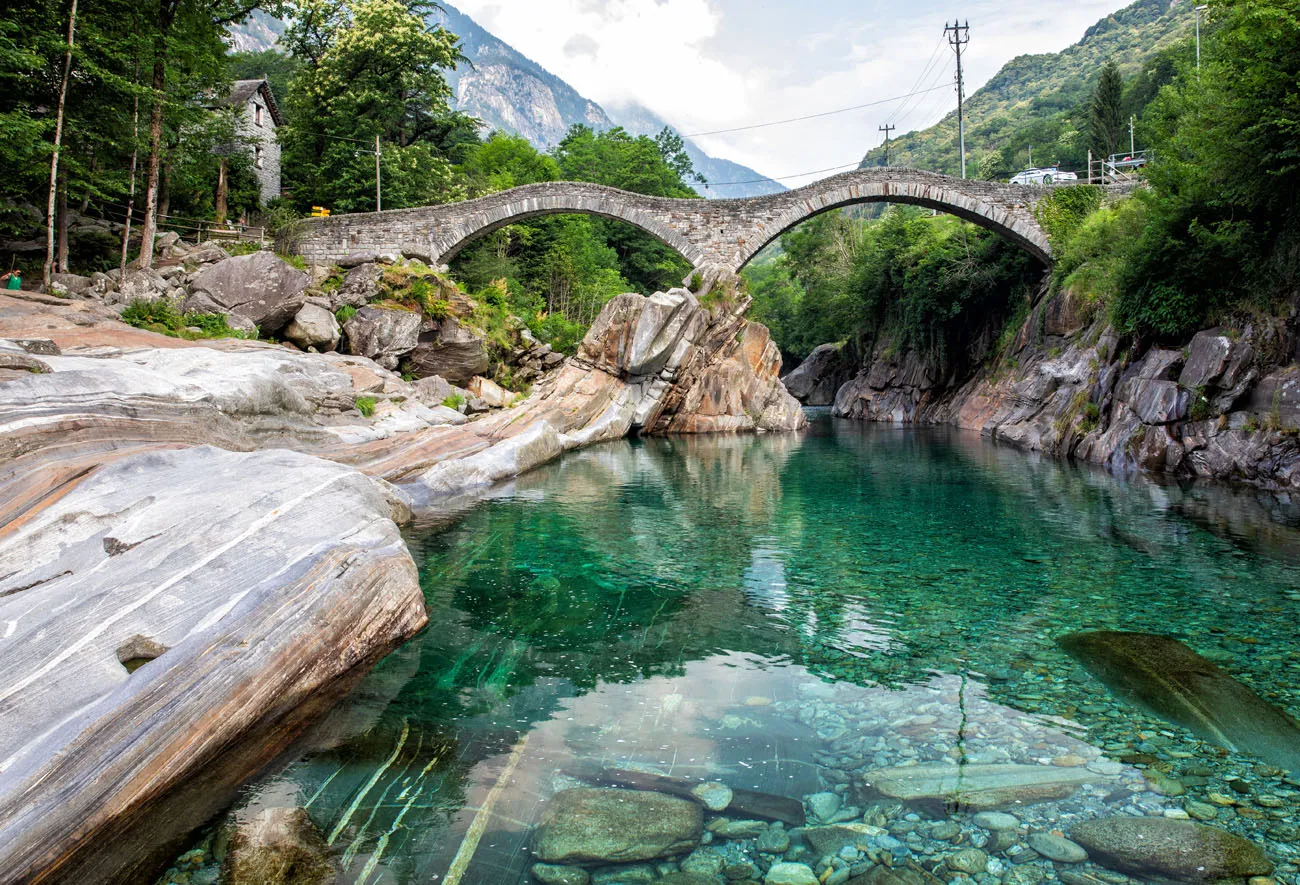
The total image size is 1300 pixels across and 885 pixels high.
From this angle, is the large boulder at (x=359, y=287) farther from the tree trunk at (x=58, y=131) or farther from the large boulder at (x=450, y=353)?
the tree trunk at (x=58, y=131)

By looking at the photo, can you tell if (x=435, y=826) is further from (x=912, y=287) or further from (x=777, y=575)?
(x=912, y=287)

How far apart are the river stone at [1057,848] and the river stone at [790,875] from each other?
3.18 ft

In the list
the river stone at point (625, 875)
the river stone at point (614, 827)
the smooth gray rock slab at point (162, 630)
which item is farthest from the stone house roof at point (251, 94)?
the river stone at point (625, 875)

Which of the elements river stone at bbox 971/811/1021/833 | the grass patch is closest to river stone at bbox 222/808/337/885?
river stone at bbox 971/811/1021/833

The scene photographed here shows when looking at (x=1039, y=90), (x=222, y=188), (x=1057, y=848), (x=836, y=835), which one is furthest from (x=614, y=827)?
(x=1039, y=90)

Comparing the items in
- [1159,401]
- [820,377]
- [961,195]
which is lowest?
[1159,401]

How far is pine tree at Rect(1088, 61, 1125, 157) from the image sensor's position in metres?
47.2

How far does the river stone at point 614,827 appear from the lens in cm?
321

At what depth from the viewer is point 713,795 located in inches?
143

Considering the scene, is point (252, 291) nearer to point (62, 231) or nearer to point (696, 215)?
point (62, 231)

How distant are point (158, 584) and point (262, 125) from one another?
4152 centimetres

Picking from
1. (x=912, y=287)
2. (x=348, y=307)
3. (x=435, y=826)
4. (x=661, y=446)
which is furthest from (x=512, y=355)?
(x=435, y=826)

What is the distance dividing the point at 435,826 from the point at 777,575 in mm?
4891

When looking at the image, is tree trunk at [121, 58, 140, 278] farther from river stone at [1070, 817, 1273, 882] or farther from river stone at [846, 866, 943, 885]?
river stone at [1070, 817, 1273, 882]
